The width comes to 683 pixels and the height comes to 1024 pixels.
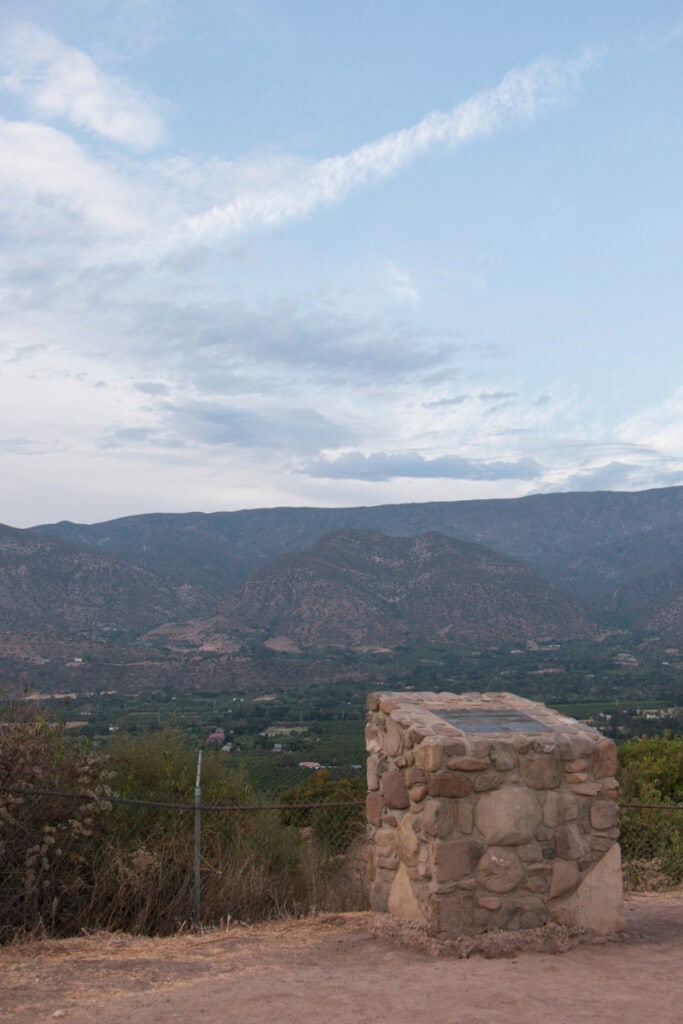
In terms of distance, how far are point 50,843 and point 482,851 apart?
3257 mm

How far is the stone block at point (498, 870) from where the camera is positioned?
6.07 meters

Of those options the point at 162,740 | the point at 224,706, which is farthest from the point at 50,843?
the point at 224,706

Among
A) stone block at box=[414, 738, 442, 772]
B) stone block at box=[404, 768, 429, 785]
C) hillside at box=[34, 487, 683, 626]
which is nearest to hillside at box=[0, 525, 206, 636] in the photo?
hillside at box=[34, 487, 683, 626]

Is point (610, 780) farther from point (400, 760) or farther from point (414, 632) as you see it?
point (414, 632)

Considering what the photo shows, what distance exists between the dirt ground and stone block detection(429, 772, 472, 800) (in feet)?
→ 3.42

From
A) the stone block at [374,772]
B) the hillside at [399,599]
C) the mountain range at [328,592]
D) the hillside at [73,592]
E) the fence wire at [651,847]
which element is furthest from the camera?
the hillside at [399,599]

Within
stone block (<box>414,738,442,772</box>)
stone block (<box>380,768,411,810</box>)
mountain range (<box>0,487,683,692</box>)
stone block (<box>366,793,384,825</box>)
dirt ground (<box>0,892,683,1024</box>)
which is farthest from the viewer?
mountain range (<box>0,487,683,692</box>)

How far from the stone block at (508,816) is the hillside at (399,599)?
6369 centimetres

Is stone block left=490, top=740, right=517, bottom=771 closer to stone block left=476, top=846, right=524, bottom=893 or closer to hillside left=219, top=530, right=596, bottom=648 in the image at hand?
stone block left=476, top=846, right=524, bottom=893

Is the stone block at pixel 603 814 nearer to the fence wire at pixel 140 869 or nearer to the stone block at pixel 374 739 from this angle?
the stone block at pixel 374 739

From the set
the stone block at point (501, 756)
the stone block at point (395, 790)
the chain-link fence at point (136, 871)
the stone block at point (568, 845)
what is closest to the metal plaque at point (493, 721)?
the stone block at point (501, 756)

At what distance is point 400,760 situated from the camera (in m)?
6.57

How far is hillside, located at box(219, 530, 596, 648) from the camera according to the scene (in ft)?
239

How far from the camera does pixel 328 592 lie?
248 feet
